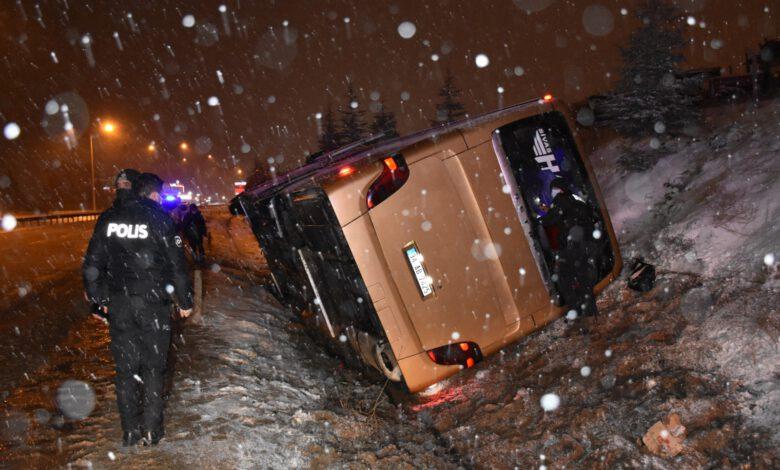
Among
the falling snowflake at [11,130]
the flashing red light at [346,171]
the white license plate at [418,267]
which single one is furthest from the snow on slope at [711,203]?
the falling snowflake at [11,130]

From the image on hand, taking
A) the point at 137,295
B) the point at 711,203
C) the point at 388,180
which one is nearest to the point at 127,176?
the point at 137,295

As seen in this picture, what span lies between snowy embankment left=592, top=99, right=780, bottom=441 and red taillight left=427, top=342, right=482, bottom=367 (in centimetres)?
198

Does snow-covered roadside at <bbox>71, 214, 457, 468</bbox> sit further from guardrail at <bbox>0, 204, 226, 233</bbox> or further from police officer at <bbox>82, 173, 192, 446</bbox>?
guardrail at <bbox>0, 204, 226, 233</bbox>

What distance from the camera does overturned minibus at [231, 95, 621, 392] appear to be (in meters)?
4.56

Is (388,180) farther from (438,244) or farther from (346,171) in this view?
(438,244)

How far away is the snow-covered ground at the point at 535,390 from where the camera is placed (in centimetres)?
410

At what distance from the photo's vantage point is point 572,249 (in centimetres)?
556

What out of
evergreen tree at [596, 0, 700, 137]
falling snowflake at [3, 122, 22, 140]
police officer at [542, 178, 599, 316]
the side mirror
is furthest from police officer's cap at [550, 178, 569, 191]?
falling snowflake at [3, 122, 22, 140]

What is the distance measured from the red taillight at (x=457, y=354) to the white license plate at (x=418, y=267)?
559 millimetres

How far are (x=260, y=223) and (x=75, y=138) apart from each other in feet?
149

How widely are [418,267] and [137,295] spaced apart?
2.36m

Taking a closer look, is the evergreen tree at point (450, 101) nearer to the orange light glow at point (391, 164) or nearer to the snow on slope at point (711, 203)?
the snow on slope at point (711, 203)

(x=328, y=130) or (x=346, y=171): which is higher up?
(x=328, y=130)

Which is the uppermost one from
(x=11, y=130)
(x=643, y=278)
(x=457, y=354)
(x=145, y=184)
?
(x=11, y=130)
